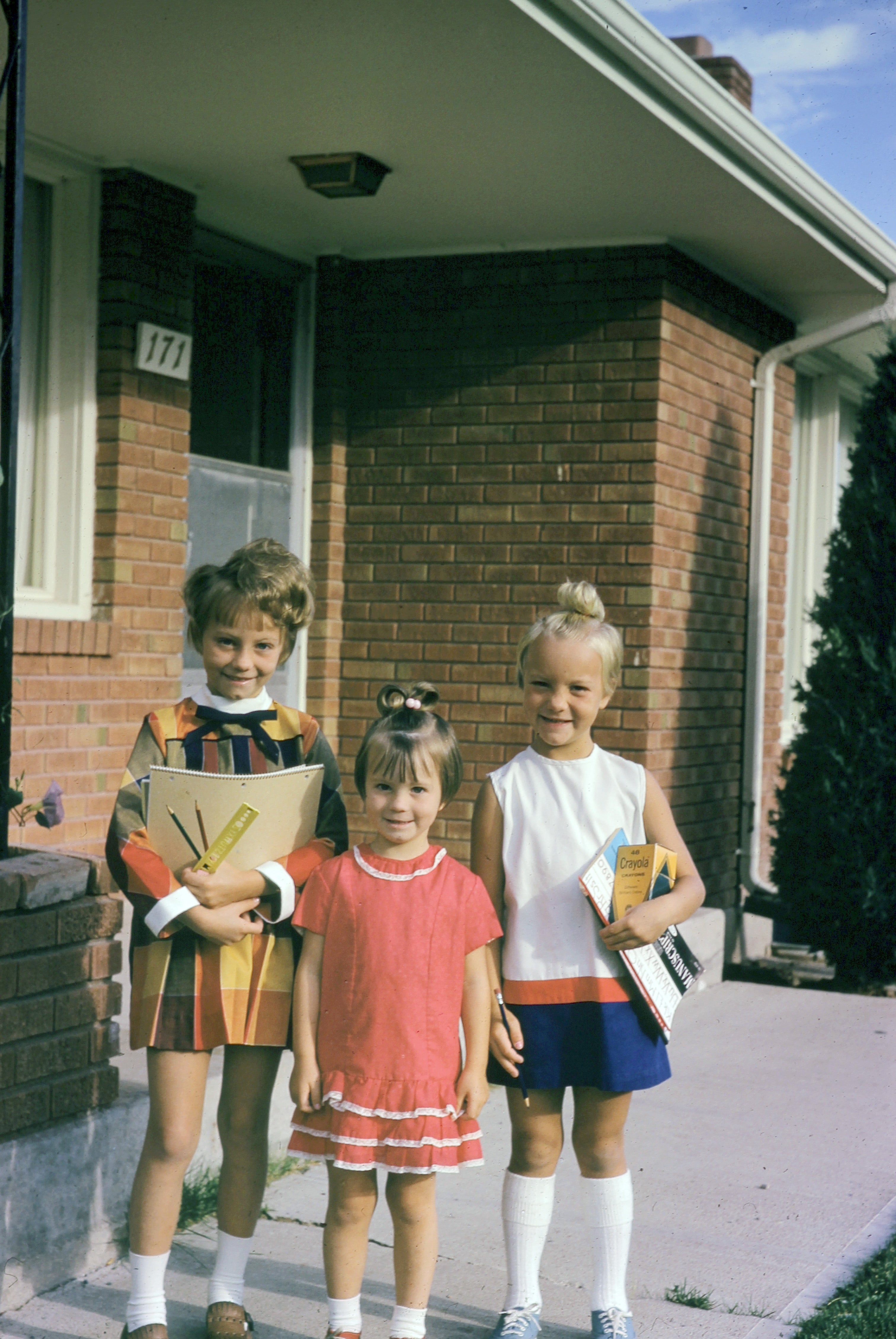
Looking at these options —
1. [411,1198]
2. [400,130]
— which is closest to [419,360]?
[400,130]

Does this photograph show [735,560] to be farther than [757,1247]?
Yes

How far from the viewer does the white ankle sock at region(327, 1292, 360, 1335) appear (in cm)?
266

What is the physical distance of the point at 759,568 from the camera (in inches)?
288

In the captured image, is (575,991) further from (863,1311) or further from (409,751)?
(863,1311)

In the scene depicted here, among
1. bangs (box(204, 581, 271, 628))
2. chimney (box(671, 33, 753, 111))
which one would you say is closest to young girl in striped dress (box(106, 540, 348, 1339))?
bangs (box(204, 581, 271, 628))

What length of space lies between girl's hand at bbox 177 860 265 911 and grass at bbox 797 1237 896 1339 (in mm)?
1468

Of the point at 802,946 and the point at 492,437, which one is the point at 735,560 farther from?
the point at 802,946

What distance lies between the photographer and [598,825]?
9.55ft

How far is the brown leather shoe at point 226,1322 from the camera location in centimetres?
285

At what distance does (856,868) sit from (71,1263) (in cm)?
435

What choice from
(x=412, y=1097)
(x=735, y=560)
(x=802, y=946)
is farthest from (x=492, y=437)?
(x=412, y=1097)

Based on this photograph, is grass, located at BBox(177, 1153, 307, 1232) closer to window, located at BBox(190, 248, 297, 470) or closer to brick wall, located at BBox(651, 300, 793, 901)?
brick wall, located at BBox(651, 300, 793, 901)

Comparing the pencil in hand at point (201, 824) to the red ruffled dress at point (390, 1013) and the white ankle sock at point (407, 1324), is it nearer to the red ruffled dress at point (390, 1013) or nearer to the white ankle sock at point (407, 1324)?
the red ruffled dress at point (390, 1013)

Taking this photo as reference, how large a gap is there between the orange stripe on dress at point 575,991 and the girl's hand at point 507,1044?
0.20 ft
